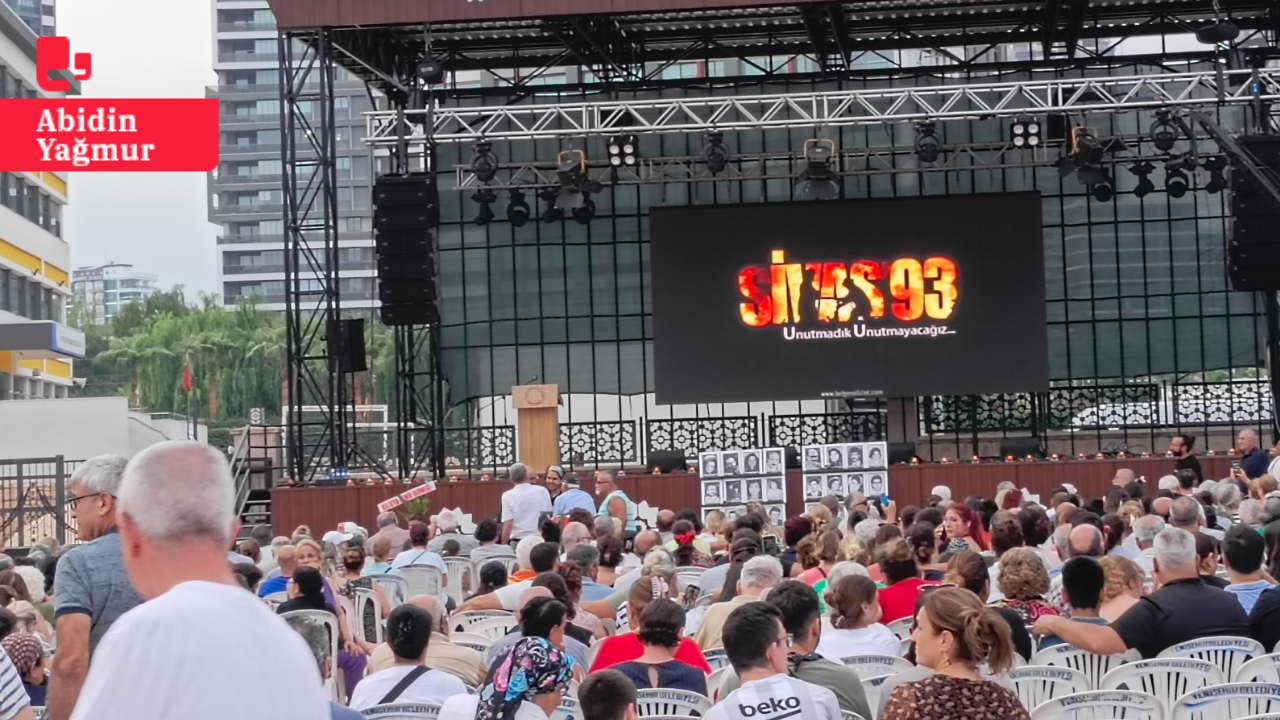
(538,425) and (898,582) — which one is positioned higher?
(538,425)

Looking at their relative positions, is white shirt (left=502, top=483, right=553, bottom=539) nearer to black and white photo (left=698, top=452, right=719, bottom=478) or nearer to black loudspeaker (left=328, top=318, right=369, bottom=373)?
black and white photo (left=698, top=452, right=719, bottom=478)

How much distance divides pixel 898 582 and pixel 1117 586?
3.95 ft

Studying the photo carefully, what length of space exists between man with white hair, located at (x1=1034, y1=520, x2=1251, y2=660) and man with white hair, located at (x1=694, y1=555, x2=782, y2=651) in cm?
133

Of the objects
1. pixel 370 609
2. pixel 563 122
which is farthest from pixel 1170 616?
pixel 563 122

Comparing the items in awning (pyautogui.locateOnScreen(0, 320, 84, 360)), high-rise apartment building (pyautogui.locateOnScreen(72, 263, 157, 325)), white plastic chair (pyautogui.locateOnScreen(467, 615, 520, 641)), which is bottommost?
white plastic chair (pyautogui.locateOnScreen(467, 615, 520, 641))

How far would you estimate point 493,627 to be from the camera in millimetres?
8406

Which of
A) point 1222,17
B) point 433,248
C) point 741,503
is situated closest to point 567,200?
point 433,248

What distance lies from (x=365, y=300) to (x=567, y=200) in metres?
82.4

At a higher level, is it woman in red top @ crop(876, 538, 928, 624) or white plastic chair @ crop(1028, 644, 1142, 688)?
woman in red top @ crop(876, 538, 928, 624)

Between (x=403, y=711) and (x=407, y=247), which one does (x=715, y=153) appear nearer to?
(x=407, y=247)

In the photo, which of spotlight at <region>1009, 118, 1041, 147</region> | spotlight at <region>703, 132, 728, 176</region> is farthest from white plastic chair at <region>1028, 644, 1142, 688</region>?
spotlight at <region>1009, 118, 1041, 147</region>

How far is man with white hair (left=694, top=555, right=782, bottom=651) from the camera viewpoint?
23.0 feet

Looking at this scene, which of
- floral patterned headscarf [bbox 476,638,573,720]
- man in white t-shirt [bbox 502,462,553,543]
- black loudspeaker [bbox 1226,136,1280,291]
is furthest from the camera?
black loudspeaker [bbox 1226,136,1280,291]

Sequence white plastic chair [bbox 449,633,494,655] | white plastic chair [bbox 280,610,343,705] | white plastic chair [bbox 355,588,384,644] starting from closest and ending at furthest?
white plastic chair [bbox 280,610,343,705], white plastic chair [bbox 449,633,494,655], white plastic chair [bbox 355,588,384,644]
